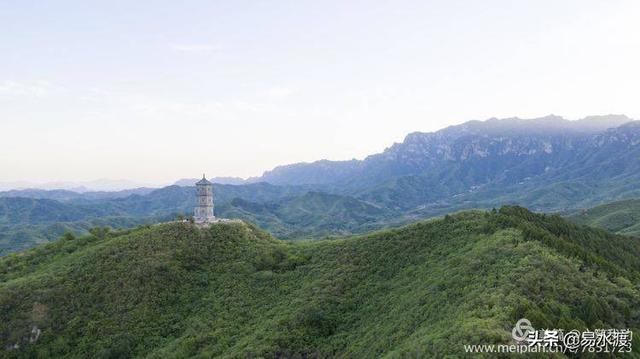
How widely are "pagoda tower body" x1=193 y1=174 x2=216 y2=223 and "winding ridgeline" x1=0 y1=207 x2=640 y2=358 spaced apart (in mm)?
5614

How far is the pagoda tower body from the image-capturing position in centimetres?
10138

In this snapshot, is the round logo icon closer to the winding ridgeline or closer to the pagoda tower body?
the winding ridgeline

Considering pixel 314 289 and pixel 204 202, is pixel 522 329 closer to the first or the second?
pixel 314 289

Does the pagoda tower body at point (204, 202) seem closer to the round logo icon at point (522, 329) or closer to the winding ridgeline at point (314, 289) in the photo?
the winding ridgeline at point (314, 289)

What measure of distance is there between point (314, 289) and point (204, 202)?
40651mm

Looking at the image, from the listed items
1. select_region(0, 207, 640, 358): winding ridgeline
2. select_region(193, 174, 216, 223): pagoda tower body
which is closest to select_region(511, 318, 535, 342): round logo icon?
select_region(0, 207, 640, 358): winding ridgeline

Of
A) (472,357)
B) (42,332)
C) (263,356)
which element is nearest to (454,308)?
(472,357)

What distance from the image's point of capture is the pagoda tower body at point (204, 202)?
101m

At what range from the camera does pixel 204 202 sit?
10300 centimetres

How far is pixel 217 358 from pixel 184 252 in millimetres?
32528

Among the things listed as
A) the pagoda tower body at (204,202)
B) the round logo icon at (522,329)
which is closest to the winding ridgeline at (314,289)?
the round logo icon at (522,329)

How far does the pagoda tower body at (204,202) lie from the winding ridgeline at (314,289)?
5.61 meters

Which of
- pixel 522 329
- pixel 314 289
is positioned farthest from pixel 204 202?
pixel 522 329

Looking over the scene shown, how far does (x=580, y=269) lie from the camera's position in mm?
54031
